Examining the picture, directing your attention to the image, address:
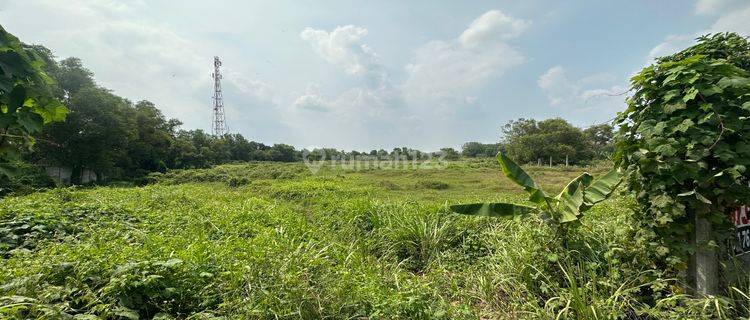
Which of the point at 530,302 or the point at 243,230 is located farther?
the point at 243,230

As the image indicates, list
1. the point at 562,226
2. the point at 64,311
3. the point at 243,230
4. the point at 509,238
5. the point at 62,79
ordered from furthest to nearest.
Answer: the point at 62,79, the point at 243,230, the point at 509,238, the point at 562,226, the point at 64,311

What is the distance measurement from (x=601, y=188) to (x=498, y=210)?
1.12 metres

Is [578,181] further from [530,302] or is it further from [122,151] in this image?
[122,151]

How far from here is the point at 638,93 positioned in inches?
126

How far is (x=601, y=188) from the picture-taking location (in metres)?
3.91

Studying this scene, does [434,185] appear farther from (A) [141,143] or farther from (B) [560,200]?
(A) [141,143]

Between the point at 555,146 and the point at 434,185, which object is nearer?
the point at 434,185

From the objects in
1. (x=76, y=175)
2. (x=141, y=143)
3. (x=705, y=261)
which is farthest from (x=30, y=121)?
(x=141, y=143)

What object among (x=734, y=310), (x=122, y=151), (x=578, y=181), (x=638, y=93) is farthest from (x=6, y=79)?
(x=122, y=151)

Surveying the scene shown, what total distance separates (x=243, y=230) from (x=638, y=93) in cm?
584

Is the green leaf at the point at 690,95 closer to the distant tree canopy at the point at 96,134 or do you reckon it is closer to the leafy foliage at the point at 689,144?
the leafy foliage at the point at 689,144

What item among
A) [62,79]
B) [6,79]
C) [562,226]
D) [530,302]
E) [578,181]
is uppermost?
[62,79]

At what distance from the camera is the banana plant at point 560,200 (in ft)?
12.6

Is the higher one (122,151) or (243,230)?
(122,151)
